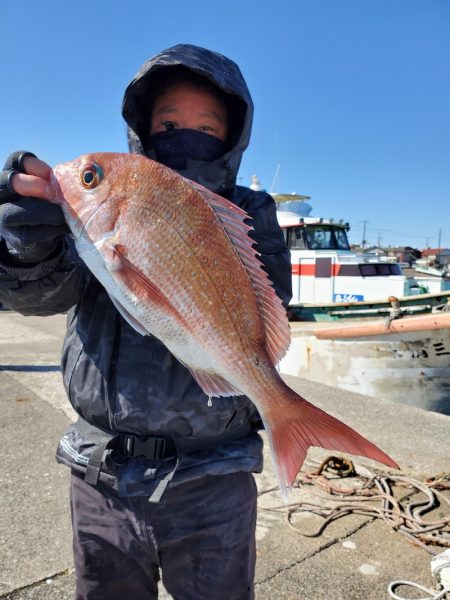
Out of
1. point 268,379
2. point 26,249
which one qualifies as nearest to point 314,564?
point 268,379

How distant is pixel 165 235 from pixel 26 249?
0.42 meters

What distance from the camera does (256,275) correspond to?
4.84 feet

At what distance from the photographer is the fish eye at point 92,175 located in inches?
55.6

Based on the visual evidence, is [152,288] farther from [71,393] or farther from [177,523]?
[177,523]

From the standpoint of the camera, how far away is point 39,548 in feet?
8.84

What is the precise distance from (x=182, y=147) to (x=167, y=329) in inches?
30.6

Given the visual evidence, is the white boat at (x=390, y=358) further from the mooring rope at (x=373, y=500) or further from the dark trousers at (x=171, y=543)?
the dark trousers at (x=171, y=543)

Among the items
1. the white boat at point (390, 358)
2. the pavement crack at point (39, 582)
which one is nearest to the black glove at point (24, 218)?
the pavement crack at point (39, 582)

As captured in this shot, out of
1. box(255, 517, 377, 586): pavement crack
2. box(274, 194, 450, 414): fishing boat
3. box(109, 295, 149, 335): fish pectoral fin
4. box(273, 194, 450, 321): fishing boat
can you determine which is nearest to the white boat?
box(274, 194, 450, 414): fishing boat

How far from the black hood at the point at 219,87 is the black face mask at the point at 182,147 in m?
0.04

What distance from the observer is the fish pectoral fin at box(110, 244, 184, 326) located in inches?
52.7

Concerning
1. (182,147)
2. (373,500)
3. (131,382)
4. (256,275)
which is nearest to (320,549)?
(373,500)

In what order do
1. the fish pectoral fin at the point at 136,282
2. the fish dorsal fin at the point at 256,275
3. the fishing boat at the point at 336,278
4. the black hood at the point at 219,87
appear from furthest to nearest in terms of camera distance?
the fishing boat at the point at 336,278, the black hood at the point at 219,87, the fish dorsal fin at the point at 256,275, the fish pectoral fin at the point at 136,282

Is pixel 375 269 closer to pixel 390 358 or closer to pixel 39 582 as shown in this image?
pixel 390 358
